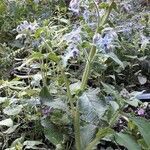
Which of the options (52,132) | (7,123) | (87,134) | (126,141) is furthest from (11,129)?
(126,141)

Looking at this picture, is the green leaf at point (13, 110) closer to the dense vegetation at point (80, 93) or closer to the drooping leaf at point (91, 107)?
the dense vegetation at point (80, 93)

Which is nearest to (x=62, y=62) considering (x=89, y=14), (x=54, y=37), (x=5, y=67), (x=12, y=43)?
(x=89, y=14)

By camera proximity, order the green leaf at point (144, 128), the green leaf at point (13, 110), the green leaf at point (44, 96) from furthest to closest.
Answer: the green leaf at point (13, 110) < the green leaf at point (44, 96) < the green leaf at point (144, 128)

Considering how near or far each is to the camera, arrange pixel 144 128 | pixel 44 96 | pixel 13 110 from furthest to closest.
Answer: pixel 13 110, pixel 44 96, pixel 144 128

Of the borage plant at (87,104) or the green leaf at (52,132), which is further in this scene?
the green leaf at (52,132)

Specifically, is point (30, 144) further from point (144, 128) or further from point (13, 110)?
point (144, 128)

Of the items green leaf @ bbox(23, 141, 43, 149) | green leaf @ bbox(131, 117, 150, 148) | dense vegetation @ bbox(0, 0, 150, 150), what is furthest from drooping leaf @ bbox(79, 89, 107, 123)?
green leaf @ bbox(23, 141, 43, 149)

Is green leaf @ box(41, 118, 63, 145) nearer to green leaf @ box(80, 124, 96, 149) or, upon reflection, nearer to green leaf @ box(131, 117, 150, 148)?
green leaf @ box(80, 124, 96, 149)

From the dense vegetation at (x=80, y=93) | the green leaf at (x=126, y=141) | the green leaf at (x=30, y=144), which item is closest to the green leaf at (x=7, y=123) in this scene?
the dense vegetation at (x=80, y=93)

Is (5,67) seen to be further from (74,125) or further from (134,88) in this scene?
(74,125)
